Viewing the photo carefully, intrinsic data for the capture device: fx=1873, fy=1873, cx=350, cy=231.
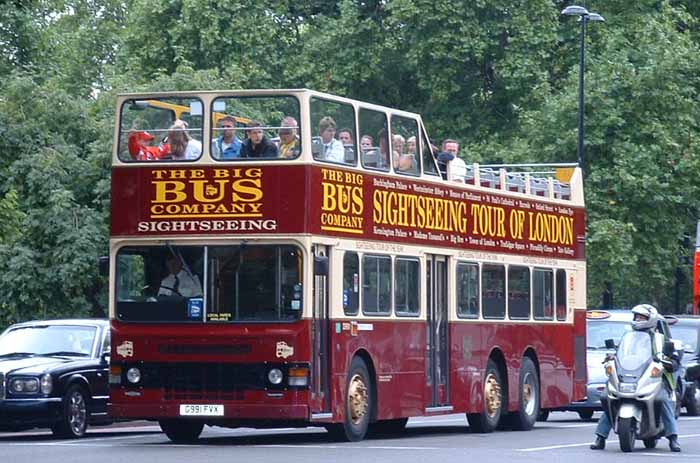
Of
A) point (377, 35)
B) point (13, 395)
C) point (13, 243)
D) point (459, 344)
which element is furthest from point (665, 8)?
point (13, 395)

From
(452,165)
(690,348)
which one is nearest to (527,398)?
(452,165)

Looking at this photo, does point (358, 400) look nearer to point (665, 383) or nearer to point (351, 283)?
point (351, 283)

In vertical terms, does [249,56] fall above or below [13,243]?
above

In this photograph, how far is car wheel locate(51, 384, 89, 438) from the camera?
24422 millimetres

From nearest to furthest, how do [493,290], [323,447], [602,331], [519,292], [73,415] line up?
[323,447]
[73,415]
[493,290]
[519,292]
[602,331]

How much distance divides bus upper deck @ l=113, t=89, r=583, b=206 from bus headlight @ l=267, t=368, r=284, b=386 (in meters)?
2.37

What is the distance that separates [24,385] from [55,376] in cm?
42

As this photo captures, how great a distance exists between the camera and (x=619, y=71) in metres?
46.5

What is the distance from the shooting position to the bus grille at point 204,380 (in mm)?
21078

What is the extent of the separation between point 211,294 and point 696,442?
6.96 meters

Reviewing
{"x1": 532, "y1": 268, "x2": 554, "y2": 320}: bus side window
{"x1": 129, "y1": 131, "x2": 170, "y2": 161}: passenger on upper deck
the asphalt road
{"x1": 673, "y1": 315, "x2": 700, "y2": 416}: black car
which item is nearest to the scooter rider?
the asphalt road

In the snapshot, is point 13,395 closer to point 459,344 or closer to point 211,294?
point 211,294

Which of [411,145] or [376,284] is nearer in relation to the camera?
[376,284]

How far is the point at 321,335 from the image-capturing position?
70.3 ft
